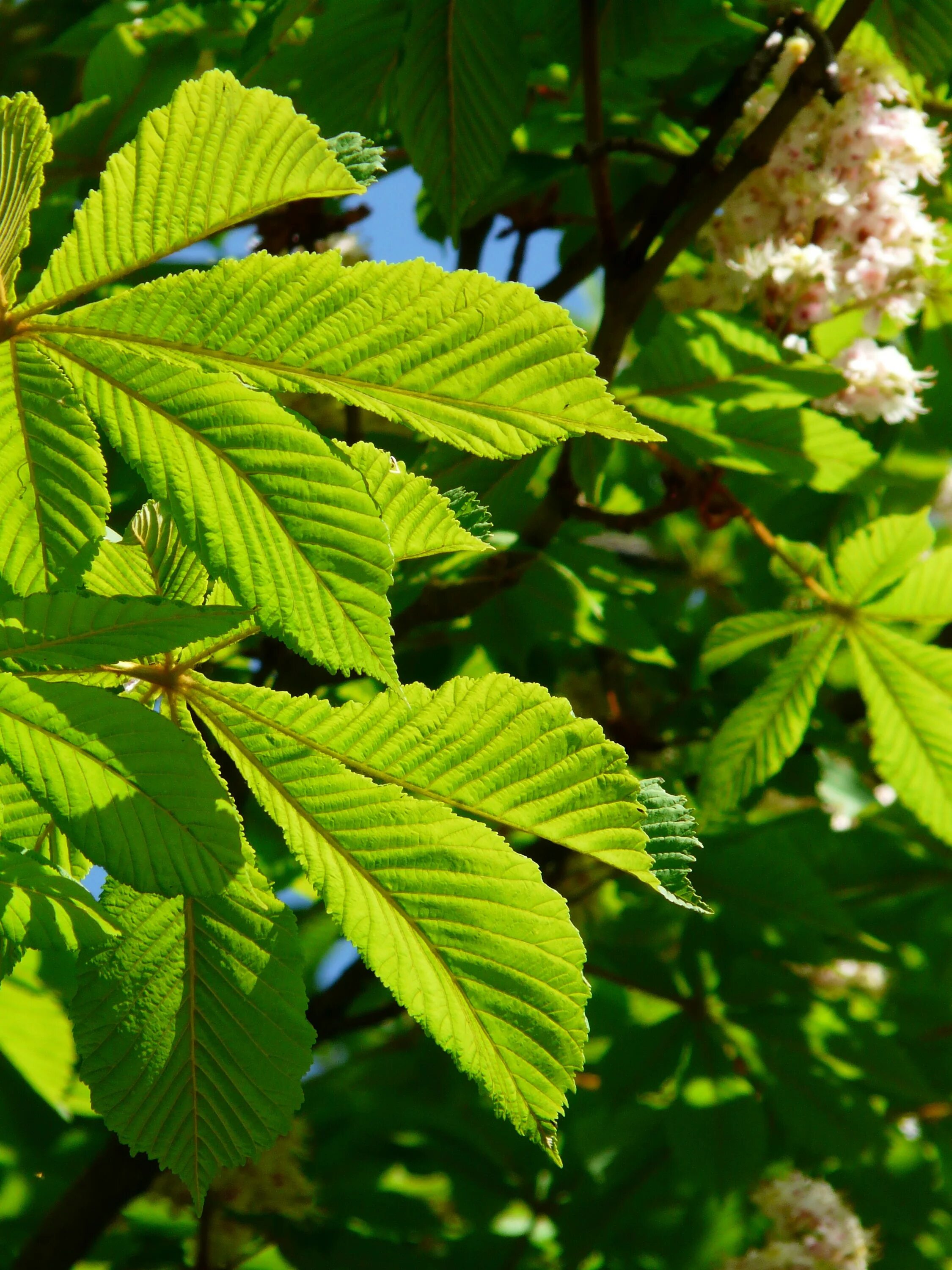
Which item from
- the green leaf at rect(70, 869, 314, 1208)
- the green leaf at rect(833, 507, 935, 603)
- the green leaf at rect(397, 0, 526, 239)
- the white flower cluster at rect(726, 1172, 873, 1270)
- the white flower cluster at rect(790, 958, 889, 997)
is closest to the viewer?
the green leaf at rect(70, 869, 314, 1208)

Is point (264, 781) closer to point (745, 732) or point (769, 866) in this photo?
point (745, 732)

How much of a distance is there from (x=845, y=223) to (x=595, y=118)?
1.56ft

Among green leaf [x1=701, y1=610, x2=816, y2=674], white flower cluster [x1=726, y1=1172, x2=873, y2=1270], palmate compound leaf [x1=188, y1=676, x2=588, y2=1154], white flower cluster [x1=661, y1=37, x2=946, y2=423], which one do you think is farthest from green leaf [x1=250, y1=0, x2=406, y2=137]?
white flower cluster [x1=726, y1=1172, x2=873, y2=1270]

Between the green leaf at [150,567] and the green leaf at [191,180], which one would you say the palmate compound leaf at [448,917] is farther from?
the green leaf at [191,180]

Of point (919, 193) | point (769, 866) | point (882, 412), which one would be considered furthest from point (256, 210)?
point (919, 193)

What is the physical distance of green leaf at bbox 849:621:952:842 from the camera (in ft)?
4.27

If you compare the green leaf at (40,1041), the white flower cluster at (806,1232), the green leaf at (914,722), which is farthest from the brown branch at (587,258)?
the white flower cluster at (806,1232)

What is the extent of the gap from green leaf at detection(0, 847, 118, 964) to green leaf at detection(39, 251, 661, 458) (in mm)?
252

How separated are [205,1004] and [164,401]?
33 centimetres

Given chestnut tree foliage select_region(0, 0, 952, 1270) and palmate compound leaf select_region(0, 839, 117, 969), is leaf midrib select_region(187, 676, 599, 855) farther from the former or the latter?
palmate compound leaf select_region(0, 839, 117, 969)

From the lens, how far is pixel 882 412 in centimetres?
153

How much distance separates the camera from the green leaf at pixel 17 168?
607 millimetres

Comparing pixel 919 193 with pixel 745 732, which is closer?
pixel 745 732

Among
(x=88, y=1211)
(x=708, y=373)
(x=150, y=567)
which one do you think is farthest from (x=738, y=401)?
(x=88, y=1211)
